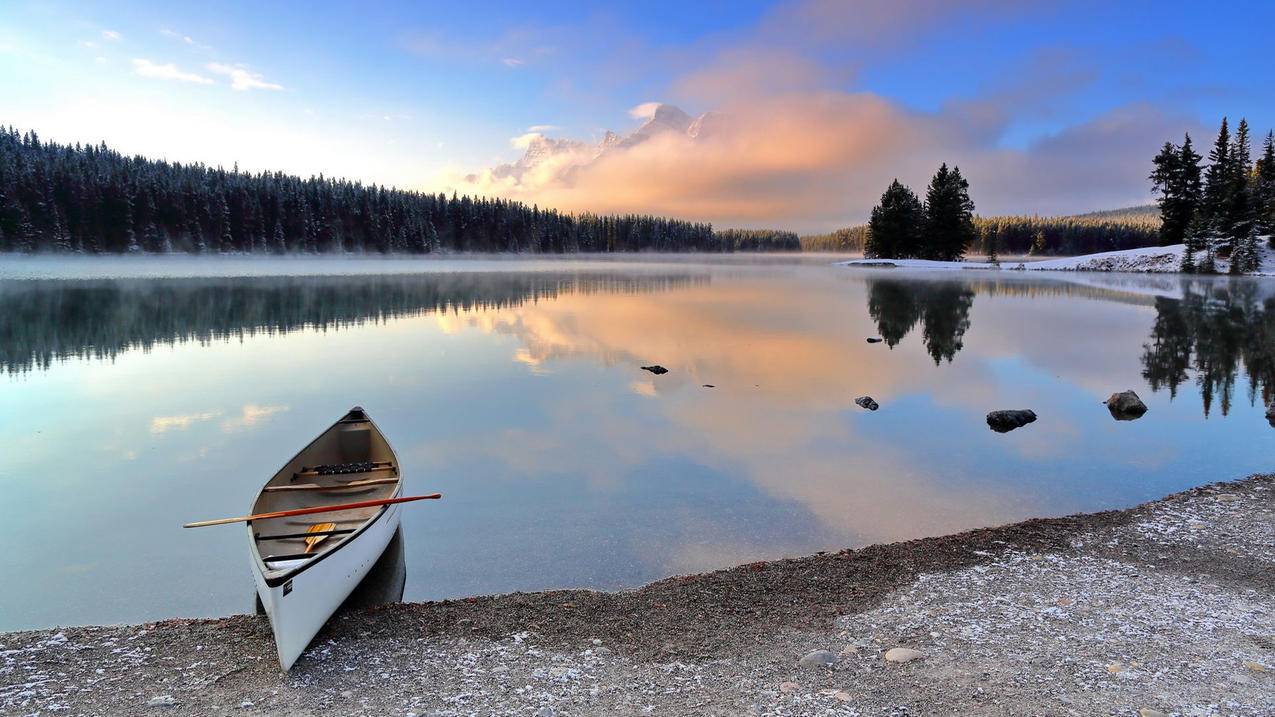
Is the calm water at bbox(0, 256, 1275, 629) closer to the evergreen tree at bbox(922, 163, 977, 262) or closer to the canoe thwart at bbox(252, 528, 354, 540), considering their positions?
the canoe thwart at bbox(252, 528, 354, 540)

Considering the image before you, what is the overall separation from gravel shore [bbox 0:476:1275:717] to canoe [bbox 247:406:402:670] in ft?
1.73

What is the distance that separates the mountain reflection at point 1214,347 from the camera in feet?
76.7

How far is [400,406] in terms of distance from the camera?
66.6 ft

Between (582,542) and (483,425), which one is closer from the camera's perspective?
(582,542)

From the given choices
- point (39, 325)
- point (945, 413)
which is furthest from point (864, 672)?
point (39, 325)

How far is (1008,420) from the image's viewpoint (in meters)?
18.2

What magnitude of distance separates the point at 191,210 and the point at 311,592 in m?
131

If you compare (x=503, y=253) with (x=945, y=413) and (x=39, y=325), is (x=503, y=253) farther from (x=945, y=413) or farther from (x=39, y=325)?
(x=945, y=413)

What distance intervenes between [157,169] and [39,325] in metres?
108

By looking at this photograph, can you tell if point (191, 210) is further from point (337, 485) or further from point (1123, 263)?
point (1123, 263)

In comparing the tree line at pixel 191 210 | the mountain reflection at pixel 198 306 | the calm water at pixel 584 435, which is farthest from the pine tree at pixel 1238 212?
the tree line at pixel 191 210

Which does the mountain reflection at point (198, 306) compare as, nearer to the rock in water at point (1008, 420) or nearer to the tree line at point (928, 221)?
the rock in water at point (1008, 420)

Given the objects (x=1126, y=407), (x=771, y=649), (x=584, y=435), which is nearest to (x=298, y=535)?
(x=771, y=649)

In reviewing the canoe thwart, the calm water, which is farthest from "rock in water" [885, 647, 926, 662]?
the canoe thwart
